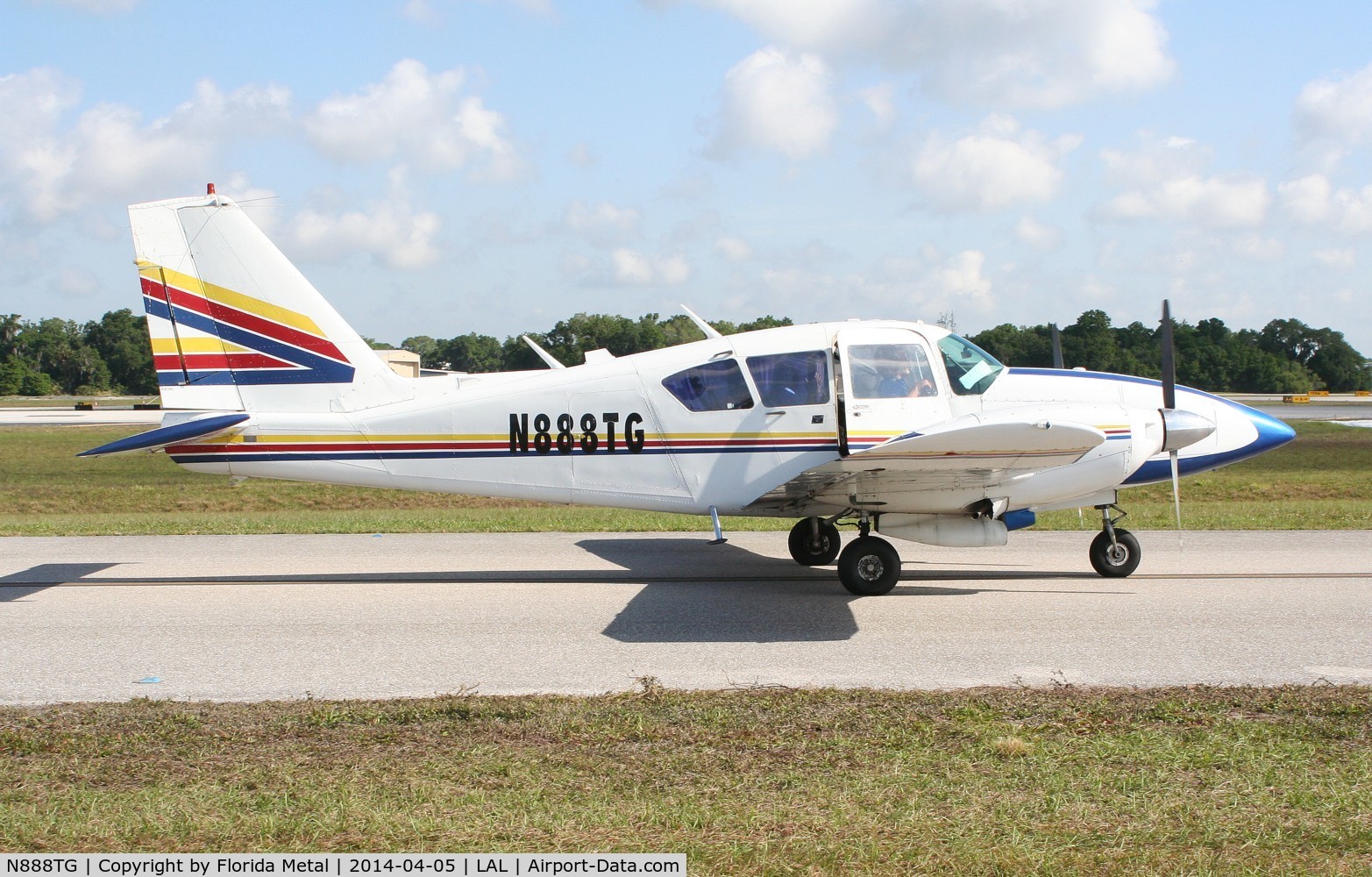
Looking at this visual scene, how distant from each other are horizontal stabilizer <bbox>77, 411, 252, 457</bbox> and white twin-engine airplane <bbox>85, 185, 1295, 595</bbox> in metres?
0.03

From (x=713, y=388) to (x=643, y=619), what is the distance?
2469mm

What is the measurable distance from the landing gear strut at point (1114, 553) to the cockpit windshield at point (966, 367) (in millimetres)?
1839

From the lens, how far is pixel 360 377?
A: 10.8 metres

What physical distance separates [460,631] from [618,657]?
5.23ft

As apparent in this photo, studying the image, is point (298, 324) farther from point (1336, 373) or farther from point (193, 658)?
point (1336, 373)

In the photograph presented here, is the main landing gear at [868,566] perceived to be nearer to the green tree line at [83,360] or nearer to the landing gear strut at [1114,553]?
the landing gear strut at [1114,553]

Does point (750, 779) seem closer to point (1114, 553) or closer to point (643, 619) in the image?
point (643, 619)

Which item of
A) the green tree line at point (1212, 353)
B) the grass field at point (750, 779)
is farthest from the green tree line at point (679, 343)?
the grass field at point (750, 779)

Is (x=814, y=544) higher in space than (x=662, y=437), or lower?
lower

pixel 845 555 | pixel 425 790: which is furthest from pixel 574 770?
pixel 845 555

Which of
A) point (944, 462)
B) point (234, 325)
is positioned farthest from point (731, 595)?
point (234, 325)

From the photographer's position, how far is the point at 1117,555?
439 inches

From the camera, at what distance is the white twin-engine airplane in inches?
407

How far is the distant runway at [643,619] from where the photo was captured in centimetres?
743
